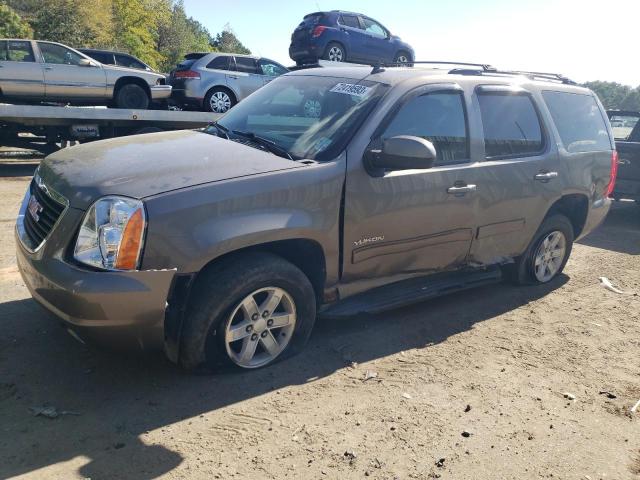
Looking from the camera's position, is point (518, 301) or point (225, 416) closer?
point (225, 416)

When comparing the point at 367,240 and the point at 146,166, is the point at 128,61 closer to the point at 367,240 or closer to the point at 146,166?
the point at 146,166

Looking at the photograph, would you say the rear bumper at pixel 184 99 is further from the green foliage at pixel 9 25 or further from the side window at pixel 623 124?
the green foliage at pixel 9 25

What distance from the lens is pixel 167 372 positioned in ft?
11.1

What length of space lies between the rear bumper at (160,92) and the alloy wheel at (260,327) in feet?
31.5

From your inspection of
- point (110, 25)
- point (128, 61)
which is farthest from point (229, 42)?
point (128, 61)

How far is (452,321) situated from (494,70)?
7.52ft

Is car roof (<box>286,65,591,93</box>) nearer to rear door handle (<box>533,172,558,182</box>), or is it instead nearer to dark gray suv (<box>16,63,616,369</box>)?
dark gray suv (<box>16,63,616,369</box>)

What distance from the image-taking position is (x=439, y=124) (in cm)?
415

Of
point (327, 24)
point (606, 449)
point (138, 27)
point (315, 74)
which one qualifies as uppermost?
point (138, 27)

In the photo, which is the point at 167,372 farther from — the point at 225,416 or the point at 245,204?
the point at 245,204

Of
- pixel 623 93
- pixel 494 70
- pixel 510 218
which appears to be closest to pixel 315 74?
pixel 494 70

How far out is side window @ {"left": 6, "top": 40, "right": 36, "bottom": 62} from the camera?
9.94 metres

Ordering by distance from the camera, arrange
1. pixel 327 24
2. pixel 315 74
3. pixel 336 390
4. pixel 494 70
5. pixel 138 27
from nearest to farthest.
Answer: pixel 336 390, pixel 315 74, pixel 494 70, pixel 327 24, pixel 138 27

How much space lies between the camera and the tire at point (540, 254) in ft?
17.2
